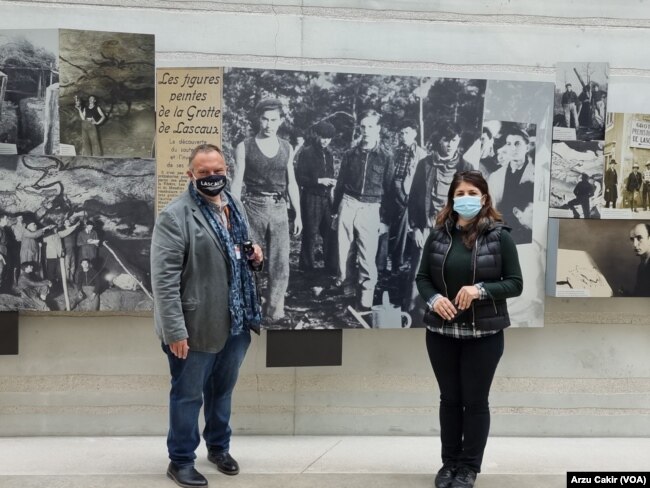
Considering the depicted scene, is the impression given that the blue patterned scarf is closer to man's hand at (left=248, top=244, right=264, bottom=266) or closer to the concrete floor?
man's hand at (left=248, top=244, right=264, bottom=266)

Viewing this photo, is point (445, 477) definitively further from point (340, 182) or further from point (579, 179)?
point (579, 179)

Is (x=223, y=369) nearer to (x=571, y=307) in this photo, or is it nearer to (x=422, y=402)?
(x=422, y=402)

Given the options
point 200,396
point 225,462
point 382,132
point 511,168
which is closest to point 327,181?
point 382,132

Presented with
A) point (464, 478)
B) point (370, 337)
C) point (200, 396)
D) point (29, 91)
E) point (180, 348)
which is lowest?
point (464, 478)

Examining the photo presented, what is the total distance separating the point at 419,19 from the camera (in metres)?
4.77

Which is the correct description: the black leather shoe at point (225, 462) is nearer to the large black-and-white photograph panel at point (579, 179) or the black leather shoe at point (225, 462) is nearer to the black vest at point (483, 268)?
the black vest at point (483, 268)

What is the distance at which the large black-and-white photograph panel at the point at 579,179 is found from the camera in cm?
479

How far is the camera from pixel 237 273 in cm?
386

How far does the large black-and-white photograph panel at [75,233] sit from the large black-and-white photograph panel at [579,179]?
2.65 m

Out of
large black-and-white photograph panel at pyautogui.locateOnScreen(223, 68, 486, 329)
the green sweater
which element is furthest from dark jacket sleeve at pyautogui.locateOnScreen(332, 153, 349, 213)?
the green sweater

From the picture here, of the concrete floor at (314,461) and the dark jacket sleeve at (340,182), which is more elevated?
the dark jacket sleeve at (340,182)

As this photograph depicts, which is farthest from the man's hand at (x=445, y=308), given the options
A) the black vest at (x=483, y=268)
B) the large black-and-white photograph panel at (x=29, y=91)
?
the large black-and-white photograph panel at (x=29, y=91)

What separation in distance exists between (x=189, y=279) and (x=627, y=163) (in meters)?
3.02

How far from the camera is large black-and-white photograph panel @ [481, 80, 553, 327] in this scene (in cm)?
470
